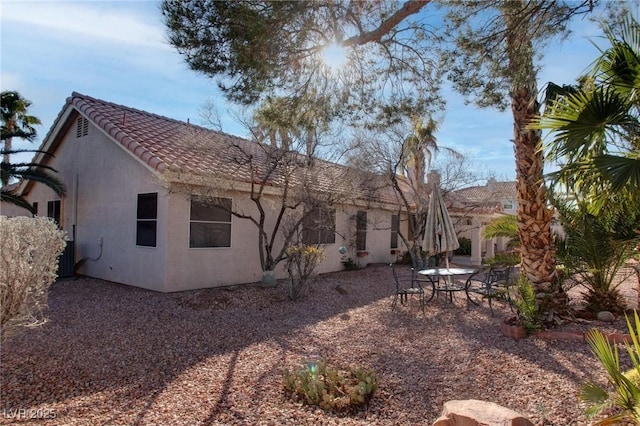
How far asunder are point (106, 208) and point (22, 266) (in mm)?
8268

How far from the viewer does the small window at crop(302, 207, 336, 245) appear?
14.0 meters

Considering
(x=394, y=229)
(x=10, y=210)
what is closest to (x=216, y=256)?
(x=394, y=229)

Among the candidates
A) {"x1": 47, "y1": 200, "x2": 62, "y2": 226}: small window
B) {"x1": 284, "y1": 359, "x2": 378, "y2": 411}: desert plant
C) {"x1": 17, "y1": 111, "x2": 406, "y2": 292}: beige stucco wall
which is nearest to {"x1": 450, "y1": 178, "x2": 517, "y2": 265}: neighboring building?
{"x1": 17, "y1": 111, "x2": 406, "y2": 292}: beige stucco wall

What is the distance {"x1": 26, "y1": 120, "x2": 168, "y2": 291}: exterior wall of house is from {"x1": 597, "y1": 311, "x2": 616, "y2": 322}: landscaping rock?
9.80 metres

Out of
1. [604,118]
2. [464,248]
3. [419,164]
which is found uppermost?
[419,164]

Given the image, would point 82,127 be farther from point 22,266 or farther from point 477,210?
point 477,210

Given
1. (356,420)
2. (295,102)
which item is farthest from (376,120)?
(356,420)

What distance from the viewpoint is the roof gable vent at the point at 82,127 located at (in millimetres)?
13954

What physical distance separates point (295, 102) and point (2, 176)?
1224 centimetres

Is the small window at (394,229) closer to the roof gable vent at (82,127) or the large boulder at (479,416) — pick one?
the roof gable vent at (82,127)

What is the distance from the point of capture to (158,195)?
10.9 metres

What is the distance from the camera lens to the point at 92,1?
604 cm

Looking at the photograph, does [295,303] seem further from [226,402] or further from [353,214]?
[353,214]

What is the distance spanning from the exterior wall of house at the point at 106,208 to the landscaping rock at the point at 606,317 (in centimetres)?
980
